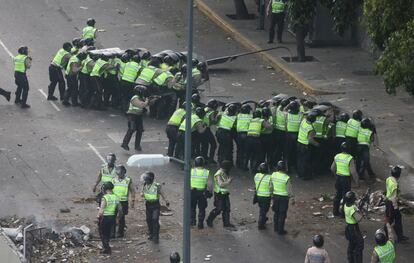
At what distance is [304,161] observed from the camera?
29.3m

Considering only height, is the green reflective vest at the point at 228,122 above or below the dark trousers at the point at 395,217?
above

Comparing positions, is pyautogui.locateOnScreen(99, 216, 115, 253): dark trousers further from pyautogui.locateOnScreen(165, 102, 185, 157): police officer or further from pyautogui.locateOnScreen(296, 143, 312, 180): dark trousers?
pyautogui.locateOnScreen(296, 143, 312, 180): dark trousers

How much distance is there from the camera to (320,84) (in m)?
36.6

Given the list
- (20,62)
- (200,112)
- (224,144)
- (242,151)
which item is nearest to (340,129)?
(242,151)

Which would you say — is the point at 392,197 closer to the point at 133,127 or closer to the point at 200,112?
the point at 200,112

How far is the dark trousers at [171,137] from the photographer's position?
1181 inches

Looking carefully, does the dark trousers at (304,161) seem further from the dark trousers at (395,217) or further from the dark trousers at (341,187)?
the dark trousers at (395,217)

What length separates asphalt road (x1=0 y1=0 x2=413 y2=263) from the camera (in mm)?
26172

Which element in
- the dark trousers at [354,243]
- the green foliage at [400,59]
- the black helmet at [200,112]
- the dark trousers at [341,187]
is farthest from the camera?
the black helmet at [200,112]

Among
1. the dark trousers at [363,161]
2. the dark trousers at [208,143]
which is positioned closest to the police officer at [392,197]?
the dark trousers at [363,161]

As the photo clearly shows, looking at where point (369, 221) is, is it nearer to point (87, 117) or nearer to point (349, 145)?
point (349, 145)

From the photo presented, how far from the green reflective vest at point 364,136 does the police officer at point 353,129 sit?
139 millimetres

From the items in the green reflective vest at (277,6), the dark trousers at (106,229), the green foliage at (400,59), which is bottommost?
the dark trousers at (106,229)

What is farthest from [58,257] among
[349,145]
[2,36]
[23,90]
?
[2,36]
